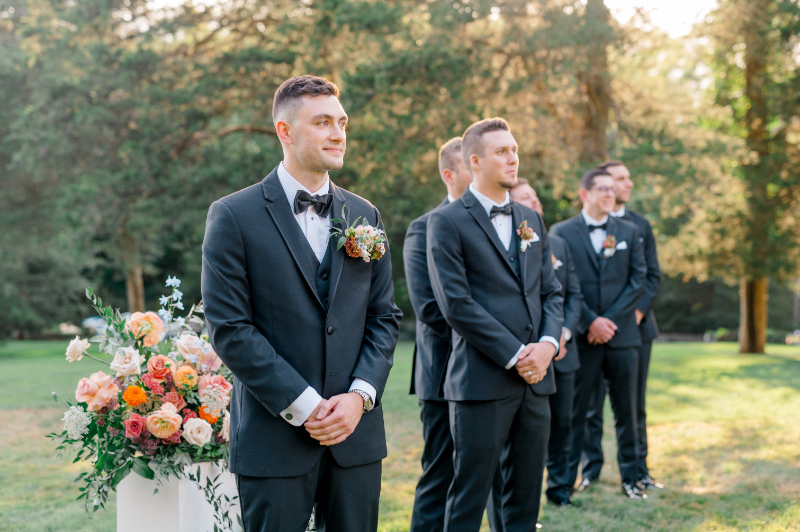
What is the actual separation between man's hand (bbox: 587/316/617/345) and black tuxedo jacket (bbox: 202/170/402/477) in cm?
338

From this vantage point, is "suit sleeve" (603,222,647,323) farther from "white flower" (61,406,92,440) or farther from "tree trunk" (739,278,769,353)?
"tree trunk" (739,278,769,353)

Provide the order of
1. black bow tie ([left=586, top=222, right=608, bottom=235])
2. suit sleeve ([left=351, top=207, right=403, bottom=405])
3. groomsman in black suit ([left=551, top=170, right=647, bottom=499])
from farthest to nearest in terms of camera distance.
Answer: black bow tie ([left=586, top=222, right=608, bottom=235]), groomsman in black suit ([left=551, top=170, right=647, bottom=499]), suit sleeve ([left=351, top=207, right=403, bottom=405])

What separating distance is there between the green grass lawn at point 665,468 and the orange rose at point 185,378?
1.90m

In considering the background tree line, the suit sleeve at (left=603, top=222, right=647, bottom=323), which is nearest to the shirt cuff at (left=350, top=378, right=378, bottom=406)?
the suit sleeve at (left=603, top=222, right=647, bottom=323)

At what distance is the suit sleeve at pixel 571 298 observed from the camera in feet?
17.5

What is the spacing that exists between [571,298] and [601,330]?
1.49 feet

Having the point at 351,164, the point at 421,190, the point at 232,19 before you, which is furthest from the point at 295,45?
the point at 421,190

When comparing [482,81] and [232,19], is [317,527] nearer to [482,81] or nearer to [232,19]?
[482,81]

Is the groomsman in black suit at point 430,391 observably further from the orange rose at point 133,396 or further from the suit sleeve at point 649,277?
the suit sleeve at point 649,277

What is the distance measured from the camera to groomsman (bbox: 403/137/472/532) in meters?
4.39

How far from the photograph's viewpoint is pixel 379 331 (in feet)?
9.46

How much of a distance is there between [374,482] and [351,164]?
12.2 m

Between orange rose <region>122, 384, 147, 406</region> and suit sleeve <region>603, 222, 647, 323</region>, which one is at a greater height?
suit sleeve <region>603, 222, 647, 323</region>

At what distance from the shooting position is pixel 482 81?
1444cm
